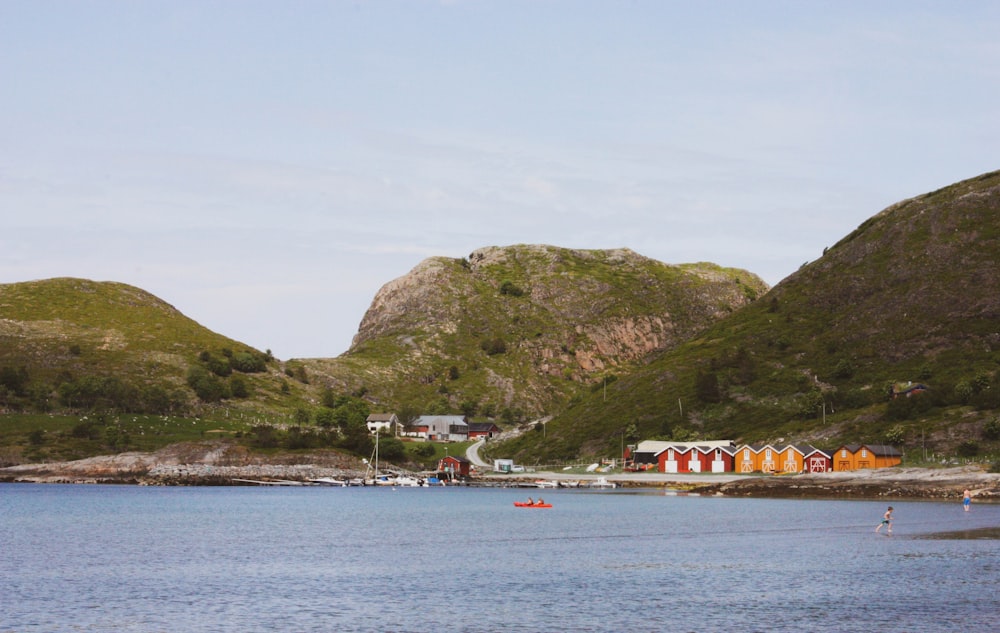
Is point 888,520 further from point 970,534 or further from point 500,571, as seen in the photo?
point 500,571

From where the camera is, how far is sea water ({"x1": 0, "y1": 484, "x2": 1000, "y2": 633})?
49.0 metres

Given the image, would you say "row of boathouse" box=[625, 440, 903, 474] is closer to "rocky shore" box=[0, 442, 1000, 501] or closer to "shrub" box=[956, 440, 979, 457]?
"rocky shore" box=[0, 442, 1000, 501]

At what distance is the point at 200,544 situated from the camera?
86312mm

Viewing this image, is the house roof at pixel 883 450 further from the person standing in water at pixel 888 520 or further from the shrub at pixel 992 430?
the person standing in water at pixel 888 520

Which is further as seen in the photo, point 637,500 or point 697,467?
point 697,467

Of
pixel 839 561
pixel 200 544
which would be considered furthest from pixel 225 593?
pixel 839 561

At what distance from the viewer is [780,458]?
184m

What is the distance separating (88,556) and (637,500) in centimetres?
9095

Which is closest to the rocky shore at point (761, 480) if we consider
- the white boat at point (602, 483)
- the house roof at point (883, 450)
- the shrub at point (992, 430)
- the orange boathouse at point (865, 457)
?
the white boat at point (602, 483)

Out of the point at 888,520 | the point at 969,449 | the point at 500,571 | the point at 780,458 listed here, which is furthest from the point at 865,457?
the point at 500,571

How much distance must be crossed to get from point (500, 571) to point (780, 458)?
417ft

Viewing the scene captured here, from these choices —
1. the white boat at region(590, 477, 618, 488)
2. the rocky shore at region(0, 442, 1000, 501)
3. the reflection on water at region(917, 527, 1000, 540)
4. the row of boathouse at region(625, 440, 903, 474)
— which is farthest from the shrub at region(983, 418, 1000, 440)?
the reflection on water at region(917, 527, 1000, 540)

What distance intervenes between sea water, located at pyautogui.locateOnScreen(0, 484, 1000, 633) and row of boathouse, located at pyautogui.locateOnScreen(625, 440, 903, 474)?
48422 mm

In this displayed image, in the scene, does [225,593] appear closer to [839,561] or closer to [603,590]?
[603,590]
